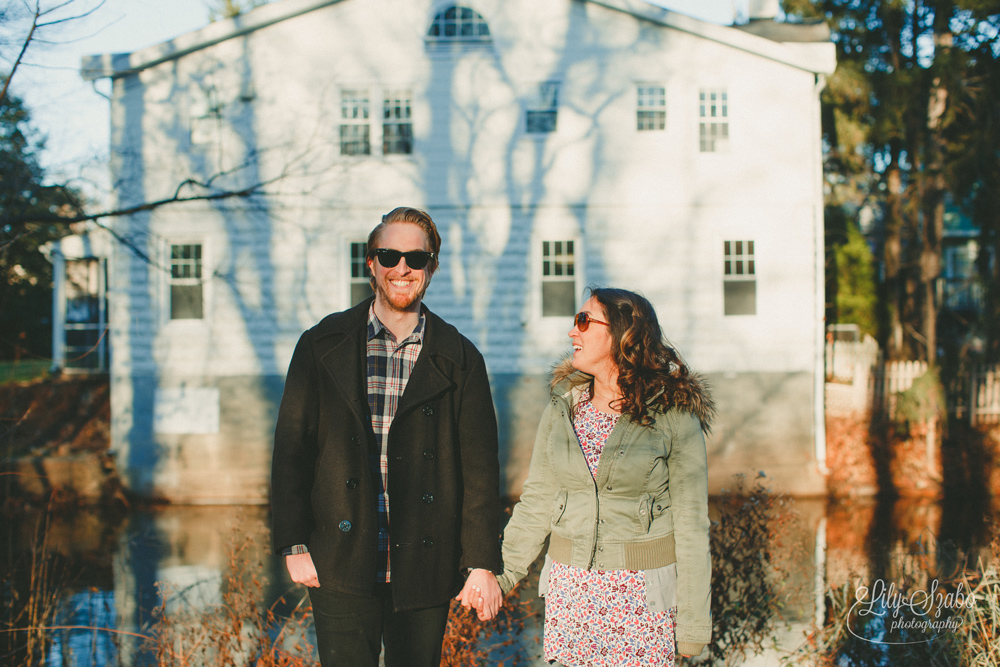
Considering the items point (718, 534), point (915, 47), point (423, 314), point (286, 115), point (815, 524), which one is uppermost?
point (915, 47)

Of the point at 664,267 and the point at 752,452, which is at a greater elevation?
the point at 664,267

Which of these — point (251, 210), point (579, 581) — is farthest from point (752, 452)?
point (579, 581)

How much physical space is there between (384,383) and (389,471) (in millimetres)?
340

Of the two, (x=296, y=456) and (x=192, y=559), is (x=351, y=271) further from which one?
(x=296, y=456)

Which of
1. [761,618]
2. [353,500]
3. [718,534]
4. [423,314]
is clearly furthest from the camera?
[718,534]

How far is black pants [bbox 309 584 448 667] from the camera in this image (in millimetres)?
2689

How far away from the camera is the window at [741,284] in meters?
13.4

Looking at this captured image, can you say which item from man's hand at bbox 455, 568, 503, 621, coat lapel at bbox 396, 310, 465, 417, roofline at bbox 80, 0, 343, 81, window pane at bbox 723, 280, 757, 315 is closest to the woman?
man's hand at bbox 455, 568, 503, 621

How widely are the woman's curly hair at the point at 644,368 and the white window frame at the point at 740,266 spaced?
1104 cm

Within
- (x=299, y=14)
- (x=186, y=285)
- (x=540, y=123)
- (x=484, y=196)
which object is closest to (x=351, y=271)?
(x=484, y=196)

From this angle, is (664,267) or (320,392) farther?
(664,267)

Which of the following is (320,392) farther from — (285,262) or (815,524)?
(285,262)

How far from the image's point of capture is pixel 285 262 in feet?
44.3

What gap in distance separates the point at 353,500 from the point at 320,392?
1.35 ft
